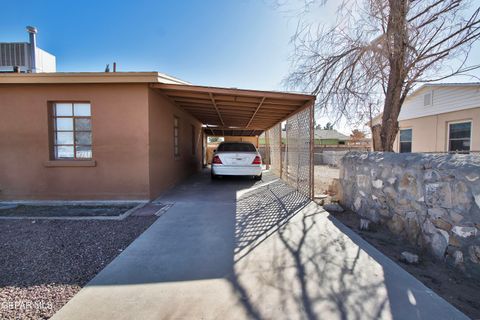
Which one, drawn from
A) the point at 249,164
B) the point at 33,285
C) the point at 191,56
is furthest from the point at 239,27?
the point at 33,285

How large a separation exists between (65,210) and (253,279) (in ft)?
16.0

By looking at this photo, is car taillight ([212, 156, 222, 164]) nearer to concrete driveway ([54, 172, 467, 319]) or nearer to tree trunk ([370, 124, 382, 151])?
concrete driveway ([54, 172, 467, 319])

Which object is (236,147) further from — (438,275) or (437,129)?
(437,129)

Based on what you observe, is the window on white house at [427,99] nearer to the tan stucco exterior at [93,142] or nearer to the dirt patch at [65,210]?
the tan stucco exterior at [93,142]

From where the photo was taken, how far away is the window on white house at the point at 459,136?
10.4 meters

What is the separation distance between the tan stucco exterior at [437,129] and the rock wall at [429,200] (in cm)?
847

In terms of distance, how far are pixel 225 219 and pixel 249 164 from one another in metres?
4.01

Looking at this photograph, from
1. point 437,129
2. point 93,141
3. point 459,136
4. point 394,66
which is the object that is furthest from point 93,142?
point 437,129

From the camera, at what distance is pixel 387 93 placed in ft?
19.8

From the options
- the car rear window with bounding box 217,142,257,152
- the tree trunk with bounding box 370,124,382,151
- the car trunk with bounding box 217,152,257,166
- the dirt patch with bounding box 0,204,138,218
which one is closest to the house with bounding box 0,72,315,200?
the dirt patch with bounding box 0,204,138,218

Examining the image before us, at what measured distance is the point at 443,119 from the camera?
1151 centimetres

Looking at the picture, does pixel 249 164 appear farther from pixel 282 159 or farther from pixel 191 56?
pixel 191 56

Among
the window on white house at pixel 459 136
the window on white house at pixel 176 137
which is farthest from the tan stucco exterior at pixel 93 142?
the window on white house at pixel 459 136

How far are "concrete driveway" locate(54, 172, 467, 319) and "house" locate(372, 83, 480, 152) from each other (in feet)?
30.7
